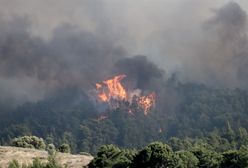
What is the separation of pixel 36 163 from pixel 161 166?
51513 millimetres

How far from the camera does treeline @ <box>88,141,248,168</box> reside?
494 feet

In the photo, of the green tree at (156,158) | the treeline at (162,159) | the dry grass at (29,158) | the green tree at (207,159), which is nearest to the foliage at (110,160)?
the treeline at (162,159)

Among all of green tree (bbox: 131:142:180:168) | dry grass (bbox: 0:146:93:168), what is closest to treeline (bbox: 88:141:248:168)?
green tree (bbox: 131:142:180:168)

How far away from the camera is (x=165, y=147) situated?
152 m

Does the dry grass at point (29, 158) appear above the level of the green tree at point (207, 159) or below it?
above

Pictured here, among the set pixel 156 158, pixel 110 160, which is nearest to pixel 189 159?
pixel 156 158

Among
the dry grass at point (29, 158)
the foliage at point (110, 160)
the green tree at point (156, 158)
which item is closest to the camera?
the green tree at point (156, 158)

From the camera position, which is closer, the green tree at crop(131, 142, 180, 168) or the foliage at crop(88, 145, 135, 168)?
the green tree at crop(131, 142, 180, 168)

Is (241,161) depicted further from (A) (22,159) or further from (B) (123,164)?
(A) (22,159)

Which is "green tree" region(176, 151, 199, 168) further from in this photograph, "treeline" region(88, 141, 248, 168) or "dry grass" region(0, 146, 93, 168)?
"dry grass" region(0, 146, 93, 168)

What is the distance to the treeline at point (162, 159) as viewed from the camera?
150500 millimetres

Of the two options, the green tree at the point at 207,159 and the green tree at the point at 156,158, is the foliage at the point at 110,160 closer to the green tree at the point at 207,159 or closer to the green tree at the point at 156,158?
the green tree at the point at 156,158

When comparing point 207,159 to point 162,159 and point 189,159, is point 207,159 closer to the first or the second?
point 189,159

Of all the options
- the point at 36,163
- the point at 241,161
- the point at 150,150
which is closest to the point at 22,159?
the point at 150,150
